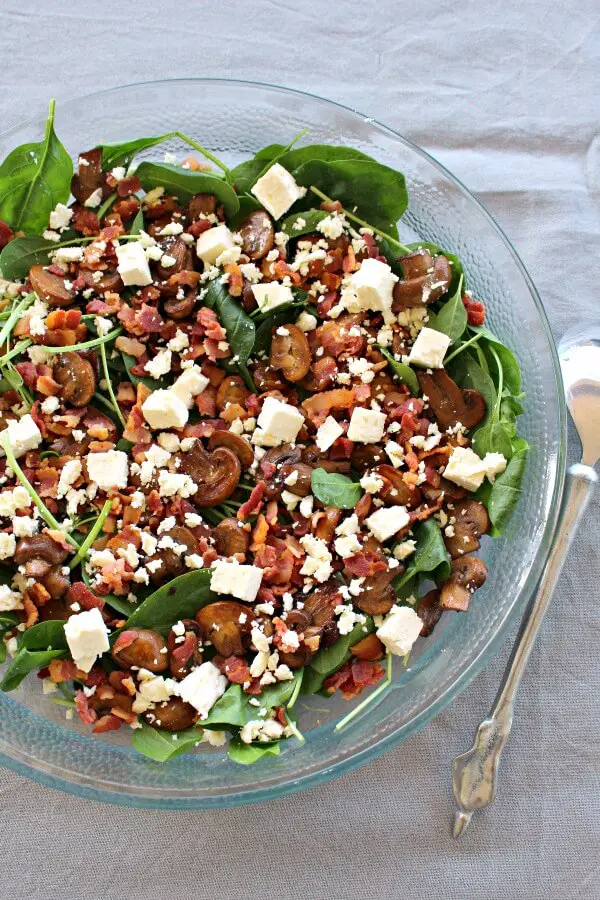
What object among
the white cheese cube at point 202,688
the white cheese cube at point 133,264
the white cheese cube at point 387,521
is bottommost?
the white cheese cube at point 202,688

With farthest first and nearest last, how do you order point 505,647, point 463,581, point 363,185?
point 505,647, point 363,185, point 463,581

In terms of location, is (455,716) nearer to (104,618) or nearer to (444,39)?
(104,618)

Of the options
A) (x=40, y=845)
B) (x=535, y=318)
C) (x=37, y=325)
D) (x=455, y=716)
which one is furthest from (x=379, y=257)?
(x=40, y=845)

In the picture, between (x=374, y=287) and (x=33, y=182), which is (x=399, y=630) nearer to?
(x=374, y=287)

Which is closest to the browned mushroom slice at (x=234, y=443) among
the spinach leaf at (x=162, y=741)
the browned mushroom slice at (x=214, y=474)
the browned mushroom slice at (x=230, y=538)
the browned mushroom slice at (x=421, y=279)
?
the browned mushroom slice at (x=214, y=474)

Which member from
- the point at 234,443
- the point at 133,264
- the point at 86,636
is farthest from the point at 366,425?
the point at 86,636

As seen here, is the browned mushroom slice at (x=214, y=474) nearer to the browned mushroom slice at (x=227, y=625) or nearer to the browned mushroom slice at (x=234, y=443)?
the browned mushroom slice at (x=234, y=443)
